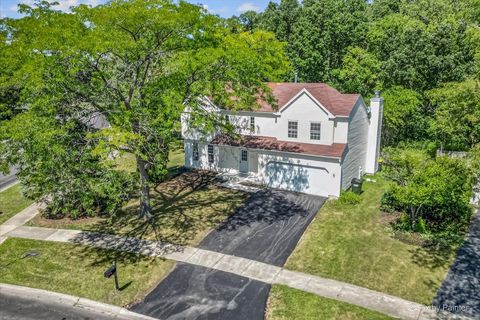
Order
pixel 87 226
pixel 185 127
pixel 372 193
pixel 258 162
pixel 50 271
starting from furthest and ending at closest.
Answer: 1. pixel 185 127
2. pixel 258 162
3. pixel 372 193
4. pixel 87 226
5. pixel 50 271

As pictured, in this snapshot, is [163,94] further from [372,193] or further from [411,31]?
[411,31]

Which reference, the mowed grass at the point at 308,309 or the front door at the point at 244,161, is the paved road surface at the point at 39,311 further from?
the front door at the point at 244,161

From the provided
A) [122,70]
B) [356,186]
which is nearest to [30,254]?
[122,70]

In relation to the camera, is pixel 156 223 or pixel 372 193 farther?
pixel 372 193

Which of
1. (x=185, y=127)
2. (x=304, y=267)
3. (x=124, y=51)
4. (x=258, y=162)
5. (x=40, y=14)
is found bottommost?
(x=304, y=267)

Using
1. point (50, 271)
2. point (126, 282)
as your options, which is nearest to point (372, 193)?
point (126, 282)

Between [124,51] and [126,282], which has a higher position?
[124,51]

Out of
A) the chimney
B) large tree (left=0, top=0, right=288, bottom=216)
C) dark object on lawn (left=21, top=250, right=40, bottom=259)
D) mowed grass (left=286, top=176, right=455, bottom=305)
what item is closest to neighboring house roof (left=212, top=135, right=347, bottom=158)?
mowed grass (left=286, top=176, right=455, bottom=305)
